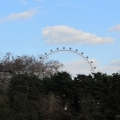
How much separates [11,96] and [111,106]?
6.95 m

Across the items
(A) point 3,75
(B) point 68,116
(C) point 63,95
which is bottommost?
(B) point 68,116

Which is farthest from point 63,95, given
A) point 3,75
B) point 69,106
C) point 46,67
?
point 46,67

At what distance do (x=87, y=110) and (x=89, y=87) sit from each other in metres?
2.12

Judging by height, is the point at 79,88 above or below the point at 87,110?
above

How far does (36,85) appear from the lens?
20.6 metres

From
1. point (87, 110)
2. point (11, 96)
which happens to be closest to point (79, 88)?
point (87, 110)

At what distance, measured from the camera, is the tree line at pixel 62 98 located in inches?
713

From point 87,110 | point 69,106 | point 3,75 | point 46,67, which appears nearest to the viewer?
point 87,110

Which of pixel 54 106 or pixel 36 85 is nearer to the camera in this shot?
pixel 54 106

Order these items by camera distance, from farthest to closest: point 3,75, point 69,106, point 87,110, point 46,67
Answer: point 46,67
point 3,75
point 69,106
point 87,110

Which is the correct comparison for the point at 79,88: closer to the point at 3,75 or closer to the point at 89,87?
the point at 89,87

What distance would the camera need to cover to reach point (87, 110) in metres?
17.9

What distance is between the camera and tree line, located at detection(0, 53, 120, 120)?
59.4 feet

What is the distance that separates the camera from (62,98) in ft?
65.4
